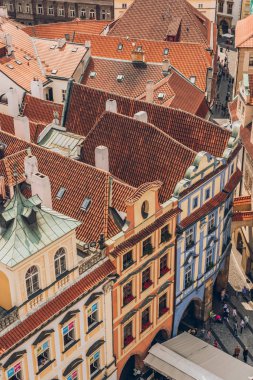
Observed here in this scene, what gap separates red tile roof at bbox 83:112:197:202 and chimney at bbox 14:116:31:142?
6.06 meters

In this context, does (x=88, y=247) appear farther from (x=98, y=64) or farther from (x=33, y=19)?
(x=33, y=19)

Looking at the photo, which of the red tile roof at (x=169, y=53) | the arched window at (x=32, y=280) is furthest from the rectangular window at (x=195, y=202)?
the red tile roof at (x=169, y=53)

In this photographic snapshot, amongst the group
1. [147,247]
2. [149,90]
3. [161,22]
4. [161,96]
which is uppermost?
[161,22]

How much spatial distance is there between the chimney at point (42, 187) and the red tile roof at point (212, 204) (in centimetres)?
1270

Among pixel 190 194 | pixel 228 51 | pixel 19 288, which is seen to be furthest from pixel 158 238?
pixel 228 51

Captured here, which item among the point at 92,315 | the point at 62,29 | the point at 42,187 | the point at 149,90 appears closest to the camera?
the point at 42,187

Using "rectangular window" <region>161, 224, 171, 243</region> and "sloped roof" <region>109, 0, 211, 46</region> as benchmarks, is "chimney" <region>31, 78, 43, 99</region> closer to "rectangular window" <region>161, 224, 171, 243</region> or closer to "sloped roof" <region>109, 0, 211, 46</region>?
"sloped roof" <region>109, 0, 211, 46</region>

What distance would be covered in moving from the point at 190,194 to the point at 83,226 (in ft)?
33.7

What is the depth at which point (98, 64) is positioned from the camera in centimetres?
8438

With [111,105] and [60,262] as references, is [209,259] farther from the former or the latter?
[60,262]

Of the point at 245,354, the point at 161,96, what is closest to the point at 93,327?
Result: the point at 245,354

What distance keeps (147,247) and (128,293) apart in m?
4.01

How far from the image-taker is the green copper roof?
131ft

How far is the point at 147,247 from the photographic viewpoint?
51.1 m
